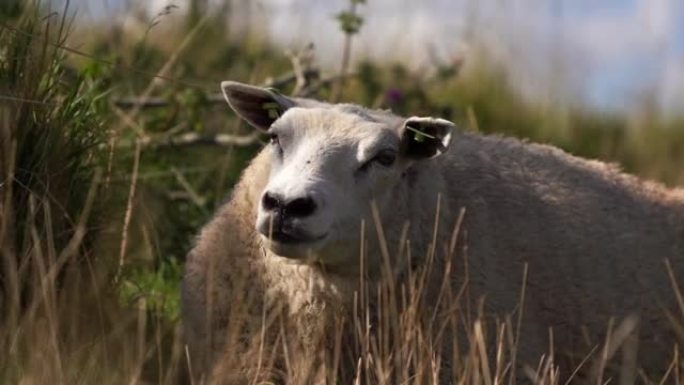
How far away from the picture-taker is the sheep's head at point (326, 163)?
535cm

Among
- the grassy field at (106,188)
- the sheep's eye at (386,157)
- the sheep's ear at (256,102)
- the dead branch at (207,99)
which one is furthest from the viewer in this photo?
the dead branch at (207,99)

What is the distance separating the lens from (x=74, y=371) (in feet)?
17.3

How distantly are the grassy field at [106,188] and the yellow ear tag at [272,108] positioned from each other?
26 cm

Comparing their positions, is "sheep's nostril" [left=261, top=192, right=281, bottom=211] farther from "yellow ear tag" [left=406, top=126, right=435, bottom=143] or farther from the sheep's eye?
"yellow ear tag" [left=406, top=126, right=435, bottom=143]

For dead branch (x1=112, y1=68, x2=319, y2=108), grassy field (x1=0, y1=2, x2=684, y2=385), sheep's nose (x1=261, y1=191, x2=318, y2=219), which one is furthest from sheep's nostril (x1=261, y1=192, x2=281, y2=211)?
dead branch (x1=112, y1=68, x2=319, y2=108)

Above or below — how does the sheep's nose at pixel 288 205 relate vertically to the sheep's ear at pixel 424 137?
below

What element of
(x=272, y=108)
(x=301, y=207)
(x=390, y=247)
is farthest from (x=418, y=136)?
(x=301, y=207)

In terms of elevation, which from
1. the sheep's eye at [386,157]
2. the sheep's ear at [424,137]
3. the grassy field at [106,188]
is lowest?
the grassy field at [106,188]

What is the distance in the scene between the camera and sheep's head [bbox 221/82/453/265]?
5.35 metres

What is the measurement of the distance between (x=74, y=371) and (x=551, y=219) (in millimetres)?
2066

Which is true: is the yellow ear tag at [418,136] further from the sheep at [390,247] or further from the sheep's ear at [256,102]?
the sheep's ear at [256,102]

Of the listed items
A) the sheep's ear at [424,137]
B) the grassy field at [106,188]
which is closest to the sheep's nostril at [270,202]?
the grassy field at [106,188]

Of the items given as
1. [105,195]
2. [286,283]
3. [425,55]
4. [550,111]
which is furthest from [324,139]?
[550,111]

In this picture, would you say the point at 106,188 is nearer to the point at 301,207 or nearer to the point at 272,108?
the point at 272,108
